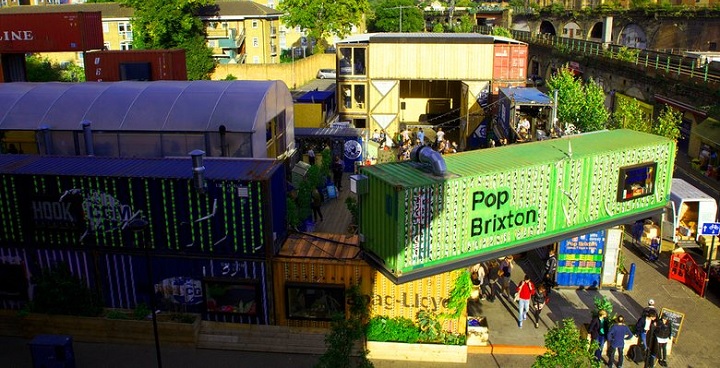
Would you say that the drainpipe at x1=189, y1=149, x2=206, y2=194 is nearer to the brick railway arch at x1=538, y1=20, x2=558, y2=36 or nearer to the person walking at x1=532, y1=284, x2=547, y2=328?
the person walking at x1=532, y1=284, x2=547, y2=328

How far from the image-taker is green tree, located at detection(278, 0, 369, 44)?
7394 centimetres

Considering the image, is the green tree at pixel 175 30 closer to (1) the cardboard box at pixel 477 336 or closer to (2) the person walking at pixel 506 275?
(2) the person walking at pixel 506 275

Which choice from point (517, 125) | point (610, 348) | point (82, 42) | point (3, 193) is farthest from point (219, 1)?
point (610, 348)

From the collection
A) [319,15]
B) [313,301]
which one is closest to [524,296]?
[313,301]

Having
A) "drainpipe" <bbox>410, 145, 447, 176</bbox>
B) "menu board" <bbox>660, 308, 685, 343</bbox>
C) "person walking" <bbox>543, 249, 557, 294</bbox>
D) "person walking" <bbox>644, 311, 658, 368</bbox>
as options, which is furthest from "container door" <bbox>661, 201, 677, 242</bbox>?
"drainpipe" <bbox>410, 145, 447, 176</bbox>

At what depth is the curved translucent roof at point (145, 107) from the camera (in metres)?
21.6

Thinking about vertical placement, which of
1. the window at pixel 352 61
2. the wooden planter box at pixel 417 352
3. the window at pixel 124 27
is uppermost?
the window at pixel 124 27

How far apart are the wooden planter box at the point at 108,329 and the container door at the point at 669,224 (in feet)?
52.3

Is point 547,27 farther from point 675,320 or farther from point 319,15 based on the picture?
point 675,320

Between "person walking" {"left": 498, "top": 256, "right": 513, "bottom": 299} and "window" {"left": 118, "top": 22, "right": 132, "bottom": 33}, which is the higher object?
"window" {"left": 118, "top": 22, "right": 132, "bottom": 33}

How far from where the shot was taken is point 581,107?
29516 mm

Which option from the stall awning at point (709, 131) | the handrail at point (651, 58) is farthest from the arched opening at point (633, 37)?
the stall awning at point (709, 131)

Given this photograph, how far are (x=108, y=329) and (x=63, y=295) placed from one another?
4.72 ft

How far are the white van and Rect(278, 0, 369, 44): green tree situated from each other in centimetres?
5810
